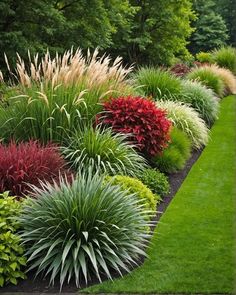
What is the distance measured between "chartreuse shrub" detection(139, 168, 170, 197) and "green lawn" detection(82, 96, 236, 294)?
0.23 m

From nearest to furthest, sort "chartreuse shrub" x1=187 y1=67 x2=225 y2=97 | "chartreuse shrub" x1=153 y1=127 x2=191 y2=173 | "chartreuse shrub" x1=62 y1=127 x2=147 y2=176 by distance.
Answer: "chartreuse shrub" x1=62 y1=127 x2=147 y2=176, "chartreuse shrub" x1=153 y1=127 x2=191 y2=173, "chartreuse shrub" x1=187 y1=67 x2=225 y2=97

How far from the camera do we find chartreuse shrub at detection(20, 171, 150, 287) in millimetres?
4633

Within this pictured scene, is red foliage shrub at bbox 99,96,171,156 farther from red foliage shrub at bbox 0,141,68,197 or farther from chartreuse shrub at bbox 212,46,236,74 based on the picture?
chartreuse shrub at bbox 212,46,236,74

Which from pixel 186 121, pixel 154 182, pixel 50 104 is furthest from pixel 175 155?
pixel 50 104

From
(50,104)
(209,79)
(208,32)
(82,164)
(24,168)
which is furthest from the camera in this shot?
(208,32)

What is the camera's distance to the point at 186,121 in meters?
10.4

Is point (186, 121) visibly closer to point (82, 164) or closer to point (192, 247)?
point (82, 164)

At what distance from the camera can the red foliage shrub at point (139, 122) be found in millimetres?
7840

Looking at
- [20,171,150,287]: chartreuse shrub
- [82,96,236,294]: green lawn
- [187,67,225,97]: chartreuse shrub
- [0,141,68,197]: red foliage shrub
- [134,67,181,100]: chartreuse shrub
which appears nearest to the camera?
[82,96,236,294]: green lawn

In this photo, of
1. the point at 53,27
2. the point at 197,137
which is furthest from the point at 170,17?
the point at 197,137

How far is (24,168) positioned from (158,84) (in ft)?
22.1

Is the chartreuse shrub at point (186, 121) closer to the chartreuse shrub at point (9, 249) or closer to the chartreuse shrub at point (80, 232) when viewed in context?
the chartreuse shrub at point (80, 232)

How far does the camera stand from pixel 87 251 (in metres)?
4.54

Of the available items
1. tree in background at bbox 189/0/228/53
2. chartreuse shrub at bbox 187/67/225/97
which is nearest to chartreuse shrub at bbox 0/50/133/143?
chartreuse shrub at bbox 187/67/225/97
